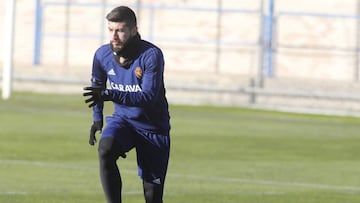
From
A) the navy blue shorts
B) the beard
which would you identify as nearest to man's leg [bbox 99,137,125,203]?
the navy blue shorts

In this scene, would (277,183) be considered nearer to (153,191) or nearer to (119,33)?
(153,191)

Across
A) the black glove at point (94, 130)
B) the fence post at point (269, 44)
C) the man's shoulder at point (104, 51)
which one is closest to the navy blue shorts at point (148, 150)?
the black glove at point (94, 130)

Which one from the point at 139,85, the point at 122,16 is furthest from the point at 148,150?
the point at 122,16

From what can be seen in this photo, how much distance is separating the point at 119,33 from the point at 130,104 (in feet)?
1.87

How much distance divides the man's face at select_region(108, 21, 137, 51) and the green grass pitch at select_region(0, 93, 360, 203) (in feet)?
9.22

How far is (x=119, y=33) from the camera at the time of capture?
10.9 meters

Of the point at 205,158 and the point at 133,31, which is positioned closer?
the point at 133,31

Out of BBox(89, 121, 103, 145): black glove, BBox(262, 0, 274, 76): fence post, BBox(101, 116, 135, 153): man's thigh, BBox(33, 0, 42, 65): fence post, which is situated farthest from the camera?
BBox(33, 0, 42, 65): fence post

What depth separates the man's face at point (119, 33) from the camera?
10.9 m

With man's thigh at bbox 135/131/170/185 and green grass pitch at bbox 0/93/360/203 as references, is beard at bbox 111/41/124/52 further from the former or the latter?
green grass pitch at bbox 0/93/360/203

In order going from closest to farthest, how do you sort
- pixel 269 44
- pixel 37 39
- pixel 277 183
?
pixel 277 183
pixel 269 44
pixel 37 39

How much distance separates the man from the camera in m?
11.0

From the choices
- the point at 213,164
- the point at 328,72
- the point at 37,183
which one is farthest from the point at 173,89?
the point at 37,183

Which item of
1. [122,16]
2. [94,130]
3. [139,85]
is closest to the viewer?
[122,16]
